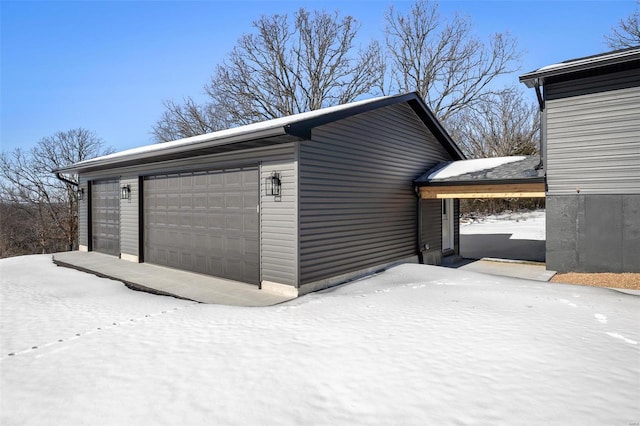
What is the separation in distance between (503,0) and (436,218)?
23.2 feet

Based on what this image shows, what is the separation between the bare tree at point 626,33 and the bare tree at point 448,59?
4720mm

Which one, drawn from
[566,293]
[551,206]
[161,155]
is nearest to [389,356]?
[566,293]

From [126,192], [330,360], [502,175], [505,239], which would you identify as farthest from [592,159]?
[126,192]

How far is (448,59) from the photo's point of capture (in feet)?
76.4

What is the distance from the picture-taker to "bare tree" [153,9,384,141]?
23.9 m

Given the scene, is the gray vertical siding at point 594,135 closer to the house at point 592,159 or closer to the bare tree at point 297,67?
the house at point 592,159

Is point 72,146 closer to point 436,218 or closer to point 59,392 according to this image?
point 436,218

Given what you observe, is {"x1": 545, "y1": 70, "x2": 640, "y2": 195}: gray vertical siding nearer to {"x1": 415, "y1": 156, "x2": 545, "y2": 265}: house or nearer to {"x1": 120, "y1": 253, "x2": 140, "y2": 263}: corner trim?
{"x1": 415, "y1": 156, "x2": 545, "y2": 265}: house

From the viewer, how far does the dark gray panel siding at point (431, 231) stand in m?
10.6

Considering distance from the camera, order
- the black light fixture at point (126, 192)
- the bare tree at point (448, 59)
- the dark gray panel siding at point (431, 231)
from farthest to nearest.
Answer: the bare tree at point (448, 59) → the dark gray panel siding at point (431, 231) → the black light fixture at point (126, 192)

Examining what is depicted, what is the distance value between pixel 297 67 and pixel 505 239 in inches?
659

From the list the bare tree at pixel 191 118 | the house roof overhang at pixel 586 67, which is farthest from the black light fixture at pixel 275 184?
the bare tree at pixel 191 118

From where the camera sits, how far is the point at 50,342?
13.9 ft

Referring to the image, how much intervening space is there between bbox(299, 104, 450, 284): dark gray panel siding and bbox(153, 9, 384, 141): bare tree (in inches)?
570
